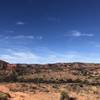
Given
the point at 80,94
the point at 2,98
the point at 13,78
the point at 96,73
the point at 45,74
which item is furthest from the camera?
the point at 96,73

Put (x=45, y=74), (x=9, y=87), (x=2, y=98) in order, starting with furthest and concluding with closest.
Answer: (x=45, y=74) < (x=9, y=87) < (x=2, y=98)

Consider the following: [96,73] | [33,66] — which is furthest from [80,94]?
[33,66]

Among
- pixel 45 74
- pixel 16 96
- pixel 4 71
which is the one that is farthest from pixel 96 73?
pixel 16 96

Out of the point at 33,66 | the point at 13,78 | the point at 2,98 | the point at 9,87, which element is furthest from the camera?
the point at 33,66

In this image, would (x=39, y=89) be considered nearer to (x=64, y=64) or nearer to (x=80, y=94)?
(x=80, y=94)

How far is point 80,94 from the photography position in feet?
127

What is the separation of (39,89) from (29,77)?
11921mm

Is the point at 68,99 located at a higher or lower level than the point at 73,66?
lower

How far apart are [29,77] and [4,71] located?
275 inches

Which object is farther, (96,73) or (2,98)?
(96,73)

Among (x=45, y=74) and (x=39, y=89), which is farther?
(x=45, y=74)

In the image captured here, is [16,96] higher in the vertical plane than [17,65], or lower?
lower

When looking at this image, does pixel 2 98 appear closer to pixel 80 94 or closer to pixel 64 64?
pixel 80 94

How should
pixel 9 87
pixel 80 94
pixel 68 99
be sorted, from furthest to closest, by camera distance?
1. pixel 9 87
2. pixel 80 94
3. pixel 68 99
